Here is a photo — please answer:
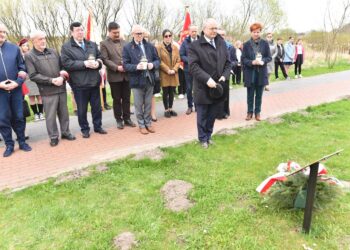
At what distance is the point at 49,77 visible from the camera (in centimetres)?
563

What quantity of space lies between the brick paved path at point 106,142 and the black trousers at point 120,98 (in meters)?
0.35

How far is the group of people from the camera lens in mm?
5195

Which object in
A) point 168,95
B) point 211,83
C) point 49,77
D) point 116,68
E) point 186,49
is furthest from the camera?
point 168,95

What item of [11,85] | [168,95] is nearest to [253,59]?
[168,95]

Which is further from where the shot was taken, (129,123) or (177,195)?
(129,123)

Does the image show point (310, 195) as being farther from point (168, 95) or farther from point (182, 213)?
point (168, 95)

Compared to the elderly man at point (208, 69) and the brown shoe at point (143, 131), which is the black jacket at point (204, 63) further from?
the brown shoe at point (143, 131)

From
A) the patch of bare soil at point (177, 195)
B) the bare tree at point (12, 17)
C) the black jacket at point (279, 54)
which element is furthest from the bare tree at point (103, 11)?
the patch of bare soil at point (177, 195)

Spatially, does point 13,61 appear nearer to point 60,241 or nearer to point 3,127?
point 3,127

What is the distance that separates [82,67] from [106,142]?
1.42 meters

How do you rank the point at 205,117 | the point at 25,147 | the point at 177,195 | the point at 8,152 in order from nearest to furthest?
the point at 177,195, the point at 205,117, the point at 8,152, the point at 25,147

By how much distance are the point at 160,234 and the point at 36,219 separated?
1.39m

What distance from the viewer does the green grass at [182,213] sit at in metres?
3.12

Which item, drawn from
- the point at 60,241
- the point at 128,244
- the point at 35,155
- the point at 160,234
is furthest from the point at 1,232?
the point at 35,155
